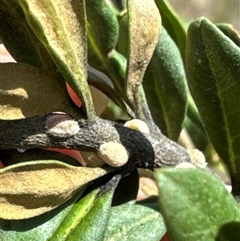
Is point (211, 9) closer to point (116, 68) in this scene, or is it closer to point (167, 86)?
point (167, 86)

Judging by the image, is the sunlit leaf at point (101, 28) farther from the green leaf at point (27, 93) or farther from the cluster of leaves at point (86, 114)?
the green leaf at point (27, 93)

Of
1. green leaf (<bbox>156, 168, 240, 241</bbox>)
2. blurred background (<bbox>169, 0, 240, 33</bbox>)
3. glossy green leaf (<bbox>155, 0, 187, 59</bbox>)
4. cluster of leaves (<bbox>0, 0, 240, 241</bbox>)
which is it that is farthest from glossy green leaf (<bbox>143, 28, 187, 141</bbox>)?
blurred background (<bbox>169, 0, 240, 33</bbox>)

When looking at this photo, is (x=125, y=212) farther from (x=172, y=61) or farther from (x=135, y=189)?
(x=172, y=61)

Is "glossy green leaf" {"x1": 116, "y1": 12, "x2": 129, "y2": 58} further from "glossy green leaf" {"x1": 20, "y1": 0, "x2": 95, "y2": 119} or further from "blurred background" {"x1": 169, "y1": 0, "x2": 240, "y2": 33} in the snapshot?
"blurred background" {"x1": 169, "y1": 0, "x2": 240, "y2": 33}

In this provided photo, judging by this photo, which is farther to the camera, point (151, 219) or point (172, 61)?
point (172, 61)

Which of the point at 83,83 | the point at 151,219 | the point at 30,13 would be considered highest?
the point at 30,13

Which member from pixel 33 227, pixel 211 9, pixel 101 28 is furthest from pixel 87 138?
pixel 211 9

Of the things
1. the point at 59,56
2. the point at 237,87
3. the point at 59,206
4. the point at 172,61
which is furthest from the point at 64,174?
the point at 172,61

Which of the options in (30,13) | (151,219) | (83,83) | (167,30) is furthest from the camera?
(167,30)
